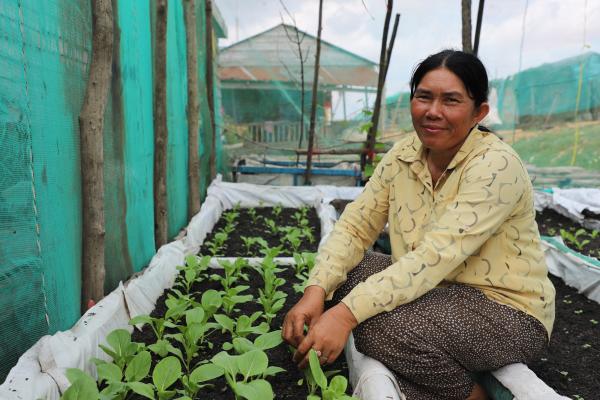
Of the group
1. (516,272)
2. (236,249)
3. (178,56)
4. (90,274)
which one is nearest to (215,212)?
(236,249)

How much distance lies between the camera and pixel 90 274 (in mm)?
1917

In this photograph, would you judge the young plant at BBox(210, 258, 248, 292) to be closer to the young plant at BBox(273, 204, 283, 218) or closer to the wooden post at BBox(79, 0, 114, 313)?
the wooden post at BBox(79, 0, 114, 313)

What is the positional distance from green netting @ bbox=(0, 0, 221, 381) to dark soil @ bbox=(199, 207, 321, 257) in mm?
866

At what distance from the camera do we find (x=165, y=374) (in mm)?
1343

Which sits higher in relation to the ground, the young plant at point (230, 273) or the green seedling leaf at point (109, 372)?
the green seedling leaf at point (109, 372)

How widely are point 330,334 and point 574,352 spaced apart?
1.24 meters

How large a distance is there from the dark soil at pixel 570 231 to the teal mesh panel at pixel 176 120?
2903 mm

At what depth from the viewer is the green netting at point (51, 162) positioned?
144 centimetres

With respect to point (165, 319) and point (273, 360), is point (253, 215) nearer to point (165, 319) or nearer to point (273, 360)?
point (165, 319)

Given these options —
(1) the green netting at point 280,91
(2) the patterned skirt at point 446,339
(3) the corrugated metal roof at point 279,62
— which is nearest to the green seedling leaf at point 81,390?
(2) the patterned skirt at point 446,339

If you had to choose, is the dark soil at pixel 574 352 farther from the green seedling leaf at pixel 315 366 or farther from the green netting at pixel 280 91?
the green netting at pixel 280 91

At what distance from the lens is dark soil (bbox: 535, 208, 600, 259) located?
3.47m

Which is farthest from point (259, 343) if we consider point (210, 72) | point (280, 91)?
point (280, 91)

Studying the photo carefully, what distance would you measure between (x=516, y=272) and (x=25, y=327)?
1527 millimetres
